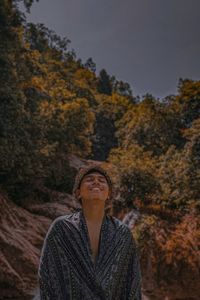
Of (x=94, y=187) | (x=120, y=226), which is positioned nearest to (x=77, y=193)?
(x=94, y=187)

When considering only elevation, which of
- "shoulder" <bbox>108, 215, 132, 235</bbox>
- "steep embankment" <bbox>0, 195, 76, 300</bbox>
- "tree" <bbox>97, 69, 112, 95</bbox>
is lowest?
"steep embankment" <bbox>0, 195, 76, 300</bbox>

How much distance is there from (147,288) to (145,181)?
13.8 feet

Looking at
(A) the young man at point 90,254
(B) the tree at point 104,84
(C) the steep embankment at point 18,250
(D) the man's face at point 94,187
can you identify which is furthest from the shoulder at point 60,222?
(B) the tree at point 104,84

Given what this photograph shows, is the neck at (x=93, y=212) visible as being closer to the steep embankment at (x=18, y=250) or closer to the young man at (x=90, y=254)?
the young man at (x=90, y=254)

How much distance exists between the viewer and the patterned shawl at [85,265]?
1.87m

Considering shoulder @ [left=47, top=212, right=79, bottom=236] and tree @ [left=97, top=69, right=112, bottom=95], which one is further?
tree @ [left=97, top=69, right=112, bottom=95]

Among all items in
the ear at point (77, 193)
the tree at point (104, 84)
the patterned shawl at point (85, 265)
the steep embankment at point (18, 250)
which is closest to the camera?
the patterned shawl at point (85, 265)

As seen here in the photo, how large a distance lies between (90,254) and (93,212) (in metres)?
0.23

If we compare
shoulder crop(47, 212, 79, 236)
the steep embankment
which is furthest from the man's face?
the steep embankment

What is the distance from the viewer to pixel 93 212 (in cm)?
209

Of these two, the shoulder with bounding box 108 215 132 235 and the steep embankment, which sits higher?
the shoulder with bounding box 108 215 132 235

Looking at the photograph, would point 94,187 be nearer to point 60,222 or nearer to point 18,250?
point 60,222

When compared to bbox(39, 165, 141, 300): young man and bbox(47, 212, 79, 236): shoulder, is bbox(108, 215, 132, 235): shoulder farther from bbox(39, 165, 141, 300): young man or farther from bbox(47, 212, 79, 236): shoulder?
bbox(47, 212, 79, 236): shoulder

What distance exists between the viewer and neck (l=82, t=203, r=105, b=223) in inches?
82.1
